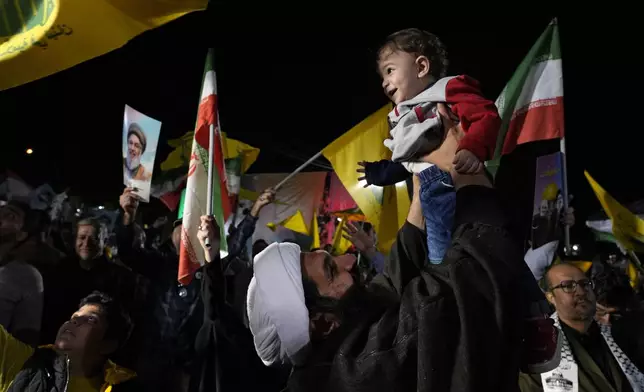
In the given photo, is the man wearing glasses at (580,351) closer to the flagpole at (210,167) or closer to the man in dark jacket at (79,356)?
the flagpole at (210,167)

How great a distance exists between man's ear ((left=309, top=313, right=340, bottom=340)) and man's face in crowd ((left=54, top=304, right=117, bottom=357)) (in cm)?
209

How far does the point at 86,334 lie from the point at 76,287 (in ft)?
3.79

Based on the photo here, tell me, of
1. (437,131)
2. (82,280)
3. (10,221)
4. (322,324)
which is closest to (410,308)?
(322,324)

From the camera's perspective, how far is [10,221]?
406 centimetres

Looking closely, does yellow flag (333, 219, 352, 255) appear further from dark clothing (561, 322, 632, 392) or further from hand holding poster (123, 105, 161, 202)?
dark clothing (561, 322, 632, 392)

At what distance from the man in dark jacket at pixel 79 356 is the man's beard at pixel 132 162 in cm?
135

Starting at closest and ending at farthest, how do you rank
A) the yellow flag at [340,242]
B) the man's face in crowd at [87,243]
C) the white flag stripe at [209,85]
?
the white flag stripe at [209,85], the man's face in crowd at [87,243], the yellow flag at [340,242]

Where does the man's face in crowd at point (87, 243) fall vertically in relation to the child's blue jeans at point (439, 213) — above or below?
above

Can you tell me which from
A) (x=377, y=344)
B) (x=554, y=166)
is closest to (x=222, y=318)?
(x=377, y=344)

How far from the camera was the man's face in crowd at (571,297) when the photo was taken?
333cm

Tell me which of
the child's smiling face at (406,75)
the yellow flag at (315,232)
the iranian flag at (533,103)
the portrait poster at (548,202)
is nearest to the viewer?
the child's smiling face at (406,75)

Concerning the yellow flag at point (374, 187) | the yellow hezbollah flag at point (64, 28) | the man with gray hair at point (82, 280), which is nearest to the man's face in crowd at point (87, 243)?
the man with gray hair at point (82, 280)

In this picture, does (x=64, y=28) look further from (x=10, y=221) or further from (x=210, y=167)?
(x=10, y=221)

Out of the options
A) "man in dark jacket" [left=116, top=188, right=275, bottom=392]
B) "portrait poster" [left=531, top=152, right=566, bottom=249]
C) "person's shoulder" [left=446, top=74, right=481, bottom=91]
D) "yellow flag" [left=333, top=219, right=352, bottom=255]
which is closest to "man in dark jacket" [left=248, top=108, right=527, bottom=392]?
"person's shoulder" [left=446, top=74, right=481, bottom=91]
